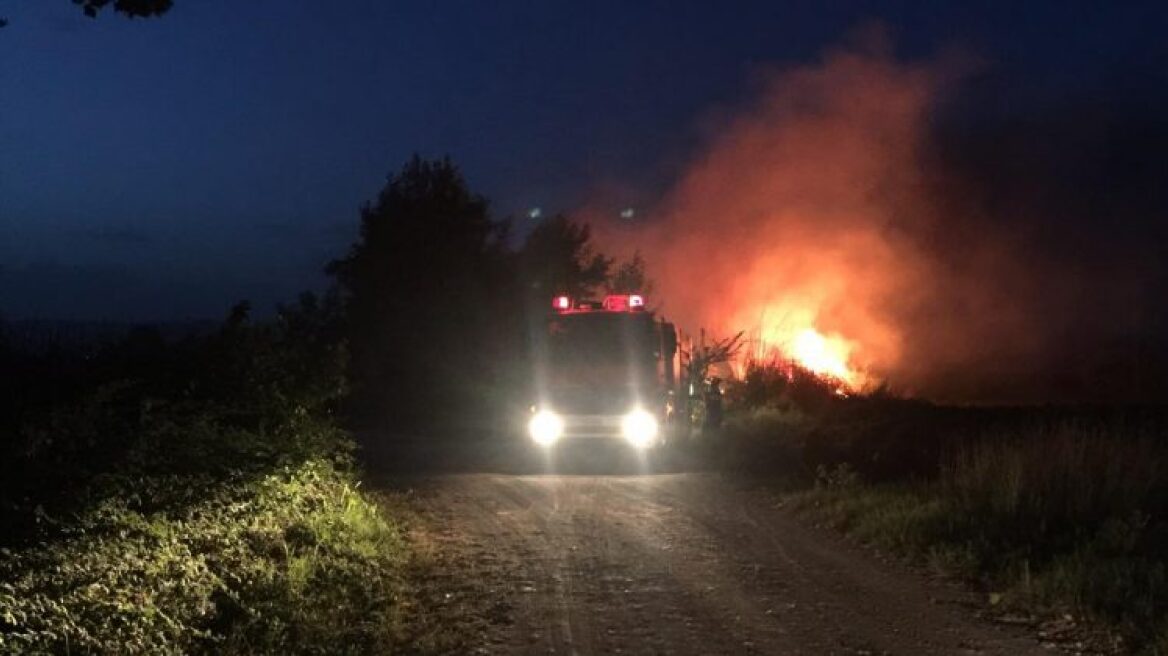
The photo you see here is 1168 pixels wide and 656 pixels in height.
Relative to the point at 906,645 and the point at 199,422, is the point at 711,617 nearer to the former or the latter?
the point at 906,645

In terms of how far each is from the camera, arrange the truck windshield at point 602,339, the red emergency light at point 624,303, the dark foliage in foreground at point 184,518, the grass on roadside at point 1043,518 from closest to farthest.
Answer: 1. the dark foliage in foreground at point 184,518
2. the grass on roadside at point 1043,518
3. the truck windshield at point 602,339
4. the red emergency light at point 624,303

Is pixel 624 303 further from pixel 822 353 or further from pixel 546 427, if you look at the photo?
pixel 822 353

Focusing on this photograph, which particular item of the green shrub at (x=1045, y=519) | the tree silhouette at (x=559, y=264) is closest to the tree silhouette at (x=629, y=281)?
the tree silhouette at (x=559, y=264)

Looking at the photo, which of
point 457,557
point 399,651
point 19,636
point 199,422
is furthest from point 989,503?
point 19,636

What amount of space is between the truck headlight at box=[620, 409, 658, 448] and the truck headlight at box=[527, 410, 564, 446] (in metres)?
1.14

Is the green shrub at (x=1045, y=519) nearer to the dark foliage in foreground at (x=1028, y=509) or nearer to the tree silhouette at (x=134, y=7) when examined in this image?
the dark foliage in foreground at (x=1028, y=509)

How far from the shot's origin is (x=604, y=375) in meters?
19.2

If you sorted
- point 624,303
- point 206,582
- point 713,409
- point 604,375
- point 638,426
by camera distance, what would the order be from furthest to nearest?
point 713,409 → point 624,303 → point 604,375 → point 638,426 → point 206,582

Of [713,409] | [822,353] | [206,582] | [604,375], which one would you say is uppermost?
[822,353]

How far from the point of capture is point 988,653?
7547mm

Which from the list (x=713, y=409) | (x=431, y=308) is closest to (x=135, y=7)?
(x=713, y=409)

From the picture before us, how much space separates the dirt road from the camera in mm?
7750

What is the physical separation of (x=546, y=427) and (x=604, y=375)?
4.59 ft

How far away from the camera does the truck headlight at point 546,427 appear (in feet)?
61.9
